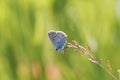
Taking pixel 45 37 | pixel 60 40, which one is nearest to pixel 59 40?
pixel 60 40

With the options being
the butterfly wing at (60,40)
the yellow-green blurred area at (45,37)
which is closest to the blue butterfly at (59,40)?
the butterfly wing at (60,40)

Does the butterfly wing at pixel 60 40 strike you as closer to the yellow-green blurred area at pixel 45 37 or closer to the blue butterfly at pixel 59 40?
the blue butterfly at pixel 59 40

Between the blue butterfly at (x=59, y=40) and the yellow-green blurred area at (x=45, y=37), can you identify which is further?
the yellow-green blurred area at (x=45, y=37)

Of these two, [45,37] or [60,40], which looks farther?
[45,37]

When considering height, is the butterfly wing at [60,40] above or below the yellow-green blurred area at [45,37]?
above

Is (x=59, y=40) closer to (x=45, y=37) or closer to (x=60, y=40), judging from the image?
(x=60, y=40)

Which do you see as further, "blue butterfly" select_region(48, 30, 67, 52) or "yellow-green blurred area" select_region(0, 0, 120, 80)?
"yellow-green blurred area" select_region(0, 0, 120, 80)

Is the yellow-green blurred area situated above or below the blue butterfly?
below

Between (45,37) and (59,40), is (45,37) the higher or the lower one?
the lower one

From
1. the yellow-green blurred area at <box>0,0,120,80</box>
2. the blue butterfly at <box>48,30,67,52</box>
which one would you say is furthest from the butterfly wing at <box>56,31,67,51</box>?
the yellow-green blurred area at <box>0,0,120,80</box>

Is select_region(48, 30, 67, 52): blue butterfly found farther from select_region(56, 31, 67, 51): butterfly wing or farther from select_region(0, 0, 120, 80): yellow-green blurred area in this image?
select_region(0, 0, 120, 80): yellow-green blurred area
